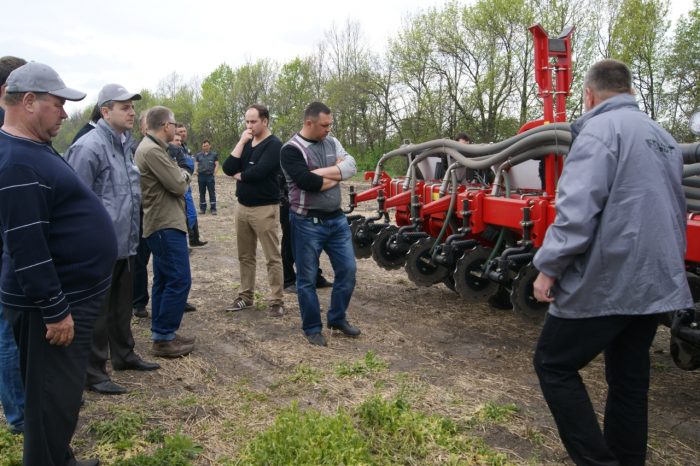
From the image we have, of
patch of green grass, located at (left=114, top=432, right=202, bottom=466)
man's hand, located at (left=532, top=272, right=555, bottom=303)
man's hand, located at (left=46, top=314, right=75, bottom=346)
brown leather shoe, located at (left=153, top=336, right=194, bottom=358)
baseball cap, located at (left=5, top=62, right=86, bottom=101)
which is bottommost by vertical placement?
patch of green grass, located at (left=114, top=432, right=202, bottom=466)

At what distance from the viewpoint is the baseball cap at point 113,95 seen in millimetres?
3908

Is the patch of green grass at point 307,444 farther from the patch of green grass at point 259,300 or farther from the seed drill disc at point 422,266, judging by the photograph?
the patch of green grass at point 259,300

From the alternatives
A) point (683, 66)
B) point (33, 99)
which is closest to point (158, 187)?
point (33, 99)

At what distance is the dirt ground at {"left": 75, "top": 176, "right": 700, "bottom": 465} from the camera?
3.26 m

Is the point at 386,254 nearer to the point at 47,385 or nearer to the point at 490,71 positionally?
the point at 47,385

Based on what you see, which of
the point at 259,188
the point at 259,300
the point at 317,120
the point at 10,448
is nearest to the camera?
the point at 10,448

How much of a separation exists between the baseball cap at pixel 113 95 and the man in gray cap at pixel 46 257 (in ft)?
4.15

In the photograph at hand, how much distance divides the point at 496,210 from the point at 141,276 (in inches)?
127

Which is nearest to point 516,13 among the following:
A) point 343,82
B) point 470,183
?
point 343,82

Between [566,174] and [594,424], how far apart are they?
1.03 meters

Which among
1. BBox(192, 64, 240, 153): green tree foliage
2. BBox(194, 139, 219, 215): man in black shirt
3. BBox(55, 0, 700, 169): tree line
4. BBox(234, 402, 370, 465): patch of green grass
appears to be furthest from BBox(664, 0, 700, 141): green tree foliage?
BBox(192, 64, 240, 153): green tree foliage

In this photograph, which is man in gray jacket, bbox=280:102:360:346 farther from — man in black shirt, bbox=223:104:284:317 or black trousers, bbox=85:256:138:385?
black trousers, bbox=85:256:138:385

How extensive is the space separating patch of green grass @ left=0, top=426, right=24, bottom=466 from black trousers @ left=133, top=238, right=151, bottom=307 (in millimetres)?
2467

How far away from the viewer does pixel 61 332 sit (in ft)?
8.17
